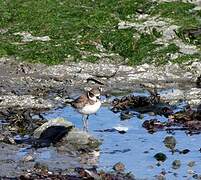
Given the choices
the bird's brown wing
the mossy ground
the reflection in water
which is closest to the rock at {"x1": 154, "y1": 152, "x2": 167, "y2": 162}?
the reflection in water

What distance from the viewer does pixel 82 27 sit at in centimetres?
2780

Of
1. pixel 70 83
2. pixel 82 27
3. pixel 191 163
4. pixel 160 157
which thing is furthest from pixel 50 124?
pixel 82 27

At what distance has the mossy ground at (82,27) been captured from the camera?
25.7 metres

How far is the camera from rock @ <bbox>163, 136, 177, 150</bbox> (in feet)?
56.1

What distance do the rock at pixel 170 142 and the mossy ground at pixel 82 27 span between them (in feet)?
26.2

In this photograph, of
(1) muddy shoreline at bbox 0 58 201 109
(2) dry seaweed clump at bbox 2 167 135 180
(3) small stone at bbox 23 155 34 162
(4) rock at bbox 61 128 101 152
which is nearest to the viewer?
(2) dry seaweed clump at bbox 2 167 135 180

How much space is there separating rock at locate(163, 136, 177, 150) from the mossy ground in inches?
314

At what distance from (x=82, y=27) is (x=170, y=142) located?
11.1 metres

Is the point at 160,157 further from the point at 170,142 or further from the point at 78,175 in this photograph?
the point at 78,175

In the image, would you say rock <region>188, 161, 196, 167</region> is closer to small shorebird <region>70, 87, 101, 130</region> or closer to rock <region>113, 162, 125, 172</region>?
rock <region>113, 162, 125, 172</region>

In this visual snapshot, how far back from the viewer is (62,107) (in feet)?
68.8

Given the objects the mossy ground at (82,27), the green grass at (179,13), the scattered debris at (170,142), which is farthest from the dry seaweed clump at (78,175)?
the green grass at (179,13)

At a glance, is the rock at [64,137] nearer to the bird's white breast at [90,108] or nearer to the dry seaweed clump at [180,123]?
the bird's white breast at [90,108]

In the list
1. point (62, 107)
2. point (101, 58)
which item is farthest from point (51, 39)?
point (62, 107)
